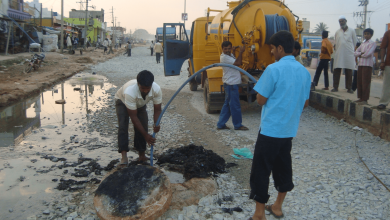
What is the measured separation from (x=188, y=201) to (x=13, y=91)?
8.42 metres

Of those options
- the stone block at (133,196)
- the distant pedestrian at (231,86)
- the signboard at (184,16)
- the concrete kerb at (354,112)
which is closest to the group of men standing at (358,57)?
the concrete kerb at (354,112)

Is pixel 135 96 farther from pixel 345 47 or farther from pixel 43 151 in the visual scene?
pixel 345 47

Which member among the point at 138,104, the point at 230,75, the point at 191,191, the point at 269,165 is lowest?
the point at 191,191

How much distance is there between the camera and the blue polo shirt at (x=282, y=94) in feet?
8.55

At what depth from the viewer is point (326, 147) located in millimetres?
5195

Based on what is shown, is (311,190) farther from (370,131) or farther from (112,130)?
(112,130)

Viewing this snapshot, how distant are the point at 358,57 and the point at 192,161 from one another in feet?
18.5

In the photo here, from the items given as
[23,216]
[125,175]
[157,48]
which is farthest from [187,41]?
[157,48]

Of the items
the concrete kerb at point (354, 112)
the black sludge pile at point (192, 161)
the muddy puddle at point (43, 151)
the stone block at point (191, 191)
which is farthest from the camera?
the concrete kerb at point (354, 112)

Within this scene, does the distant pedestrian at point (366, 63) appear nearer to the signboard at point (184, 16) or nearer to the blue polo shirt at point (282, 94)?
the blue polo shirt at point (282, 94)

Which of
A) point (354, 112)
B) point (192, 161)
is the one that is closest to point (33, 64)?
point (192, 161)

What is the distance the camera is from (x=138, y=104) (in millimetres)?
4031

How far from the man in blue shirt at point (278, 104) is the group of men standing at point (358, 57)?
4.17m

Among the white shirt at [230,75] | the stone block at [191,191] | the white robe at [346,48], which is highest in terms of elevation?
the white robe at [346,48]
